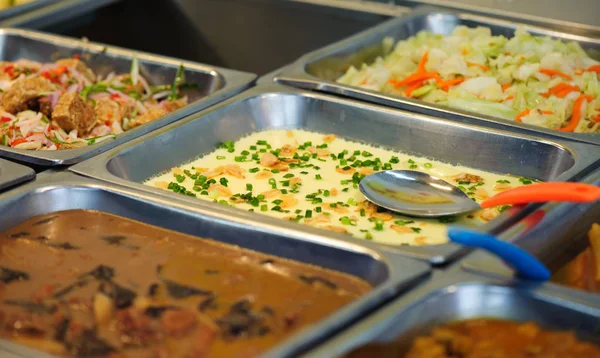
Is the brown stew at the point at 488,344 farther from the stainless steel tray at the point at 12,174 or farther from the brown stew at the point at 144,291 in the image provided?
the stainless steel tray at the point at 12,174

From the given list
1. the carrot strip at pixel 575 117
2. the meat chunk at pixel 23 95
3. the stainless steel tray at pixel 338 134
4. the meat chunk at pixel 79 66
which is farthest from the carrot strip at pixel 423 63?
the meat chunk at pixel 23 95

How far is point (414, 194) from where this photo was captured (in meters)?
2.47

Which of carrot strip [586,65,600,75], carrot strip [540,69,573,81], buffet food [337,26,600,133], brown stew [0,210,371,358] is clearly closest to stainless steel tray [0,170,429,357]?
Result: brown stew [0,210,371,358]

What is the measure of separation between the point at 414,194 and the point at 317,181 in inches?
12.8

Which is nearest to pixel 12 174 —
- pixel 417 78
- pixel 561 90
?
pixel 417 78

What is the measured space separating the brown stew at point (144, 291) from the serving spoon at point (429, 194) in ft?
1.41

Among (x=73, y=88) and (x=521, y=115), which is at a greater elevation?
(x=521, y=115)

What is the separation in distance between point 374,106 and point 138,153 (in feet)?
2.62

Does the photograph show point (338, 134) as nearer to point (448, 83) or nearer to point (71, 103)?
point (448, 83)

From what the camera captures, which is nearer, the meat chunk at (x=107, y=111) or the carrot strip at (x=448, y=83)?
the meat chunk at (x=107, y=111)

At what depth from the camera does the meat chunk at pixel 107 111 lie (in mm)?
3065

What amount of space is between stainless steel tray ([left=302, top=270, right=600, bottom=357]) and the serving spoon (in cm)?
36

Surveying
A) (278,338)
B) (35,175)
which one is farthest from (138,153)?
(278,338)

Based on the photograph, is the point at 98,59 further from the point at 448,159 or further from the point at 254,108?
the point at 448,159
